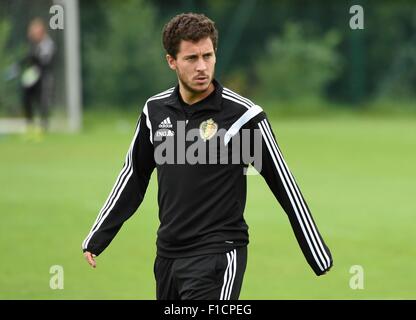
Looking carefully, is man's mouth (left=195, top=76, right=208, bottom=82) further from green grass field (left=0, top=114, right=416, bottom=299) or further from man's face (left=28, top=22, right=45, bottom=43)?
man's face (left=28, top=22, right=45, bottom=43)

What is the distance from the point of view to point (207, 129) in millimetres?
5613

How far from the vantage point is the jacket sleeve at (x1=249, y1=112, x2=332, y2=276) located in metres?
5.59

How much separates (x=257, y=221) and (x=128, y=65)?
51.7 ft

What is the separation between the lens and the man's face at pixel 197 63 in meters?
5.50

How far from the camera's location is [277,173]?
18.4 ft

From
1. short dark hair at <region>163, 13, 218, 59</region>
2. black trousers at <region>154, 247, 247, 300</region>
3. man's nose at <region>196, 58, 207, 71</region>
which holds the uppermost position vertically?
short dark hair at <region>163, 13, 218, 59</region>

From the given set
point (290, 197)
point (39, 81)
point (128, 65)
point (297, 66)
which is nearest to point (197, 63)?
point (290, 197)

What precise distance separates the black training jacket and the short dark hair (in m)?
0.32

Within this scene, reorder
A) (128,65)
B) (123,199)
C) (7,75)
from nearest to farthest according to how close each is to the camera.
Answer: (123,199) < (7,75) < (128,65)

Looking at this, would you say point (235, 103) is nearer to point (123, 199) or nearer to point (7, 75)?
point (123, 199)

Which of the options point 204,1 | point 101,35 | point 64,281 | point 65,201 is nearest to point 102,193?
point 65,201

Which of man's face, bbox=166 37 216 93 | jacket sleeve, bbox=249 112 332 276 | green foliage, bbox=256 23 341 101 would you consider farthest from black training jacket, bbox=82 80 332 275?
green foliage, bbox=256 23 341 101

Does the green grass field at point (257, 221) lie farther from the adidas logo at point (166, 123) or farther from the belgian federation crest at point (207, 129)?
the belgian federation crest at point (207, 129)

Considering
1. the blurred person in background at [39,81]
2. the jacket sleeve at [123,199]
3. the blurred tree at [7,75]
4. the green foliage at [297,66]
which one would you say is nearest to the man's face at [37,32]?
the blurred person in background at [39,81]
